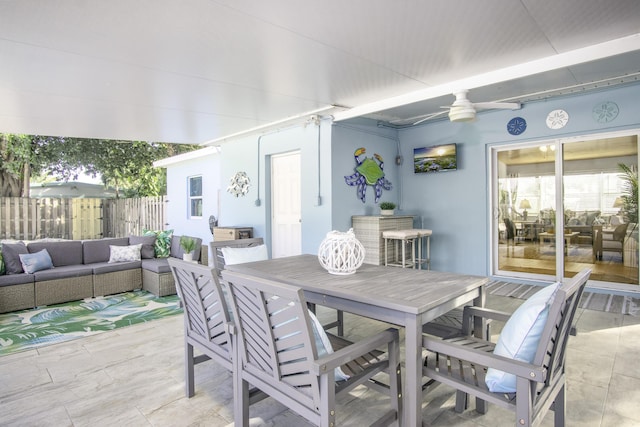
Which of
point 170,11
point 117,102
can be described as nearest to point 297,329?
point 170,11

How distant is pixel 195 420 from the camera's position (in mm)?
2189

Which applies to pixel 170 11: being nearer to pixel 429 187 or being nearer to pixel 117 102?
pixel 117 102

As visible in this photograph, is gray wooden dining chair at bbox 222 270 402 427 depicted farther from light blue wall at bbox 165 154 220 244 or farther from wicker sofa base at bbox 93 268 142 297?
light blue wall at bbox 165 154 220 244

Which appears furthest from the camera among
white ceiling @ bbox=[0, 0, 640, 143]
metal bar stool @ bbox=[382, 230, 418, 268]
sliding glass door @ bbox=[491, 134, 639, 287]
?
metal bar stool @ bbox=[382, 230, 418, 268]

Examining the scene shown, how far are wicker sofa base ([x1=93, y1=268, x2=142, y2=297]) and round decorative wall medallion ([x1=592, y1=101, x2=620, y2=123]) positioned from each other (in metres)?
6.80

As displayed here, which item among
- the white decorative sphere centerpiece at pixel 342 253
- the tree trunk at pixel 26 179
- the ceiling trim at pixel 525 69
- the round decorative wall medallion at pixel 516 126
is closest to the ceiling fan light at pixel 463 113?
the ceiling trim at pixel 525 69

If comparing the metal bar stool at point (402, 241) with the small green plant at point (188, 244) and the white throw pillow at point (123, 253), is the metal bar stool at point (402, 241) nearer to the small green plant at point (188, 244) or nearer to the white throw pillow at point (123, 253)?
the small green plant at point (188, 244)

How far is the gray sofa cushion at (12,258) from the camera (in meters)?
4.57

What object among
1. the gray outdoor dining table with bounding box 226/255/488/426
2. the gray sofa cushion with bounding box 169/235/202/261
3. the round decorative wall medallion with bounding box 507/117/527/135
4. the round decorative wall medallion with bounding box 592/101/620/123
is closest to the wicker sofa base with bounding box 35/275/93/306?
the gray sofa cushion with bounding box 169/235/202/261

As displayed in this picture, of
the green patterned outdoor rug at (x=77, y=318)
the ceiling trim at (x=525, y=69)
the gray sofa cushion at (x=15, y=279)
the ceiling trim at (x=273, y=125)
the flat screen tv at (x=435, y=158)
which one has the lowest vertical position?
the green patterned outdoor rug at (x=77, y=318)

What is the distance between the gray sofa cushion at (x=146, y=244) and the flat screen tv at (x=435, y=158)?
15.3 feet

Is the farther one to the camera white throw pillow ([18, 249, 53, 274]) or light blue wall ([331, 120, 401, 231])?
light blue wall ([331, 120, 401, 231])

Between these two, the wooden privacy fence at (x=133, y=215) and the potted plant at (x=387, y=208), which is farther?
the wooden privacy fence at (x=133, y=215)

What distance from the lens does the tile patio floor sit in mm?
2189
